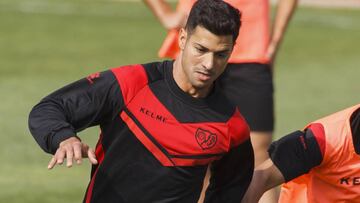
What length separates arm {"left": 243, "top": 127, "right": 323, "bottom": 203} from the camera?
6.59m

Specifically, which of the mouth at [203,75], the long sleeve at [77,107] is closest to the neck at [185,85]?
the mouth at [203,75]

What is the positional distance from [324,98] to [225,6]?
961cm

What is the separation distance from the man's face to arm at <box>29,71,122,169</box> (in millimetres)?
402

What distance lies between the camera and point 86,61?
17656 millimetres

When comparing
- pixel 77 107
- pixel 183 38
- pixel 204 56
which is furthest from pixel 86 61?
pixel 77 107

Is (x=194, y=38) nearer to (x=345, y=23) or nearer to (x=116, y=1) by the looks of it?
(x=345, y=23)

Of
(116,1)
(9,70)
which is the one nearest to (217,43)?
(9,70)

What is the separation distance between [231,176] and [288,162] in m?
0.40

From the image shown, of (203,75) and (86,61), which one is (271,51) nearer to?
(203,75)

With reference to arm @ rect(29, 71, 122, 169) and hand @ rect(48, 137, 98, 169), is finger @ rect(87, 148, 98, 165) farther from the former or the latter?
arm @ rect(29, 71, 122, 169)

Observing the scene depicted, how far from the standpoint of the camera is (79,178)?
36.3 feet

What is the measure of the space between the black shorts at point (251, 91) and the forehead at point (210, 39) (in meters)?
2.23

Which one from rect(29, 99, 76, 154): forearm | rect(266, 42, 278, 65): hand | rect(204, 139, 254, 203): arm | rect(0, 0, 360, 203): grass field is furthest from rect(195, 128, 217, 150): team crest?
rect(0, 0, 360, 203): grass field

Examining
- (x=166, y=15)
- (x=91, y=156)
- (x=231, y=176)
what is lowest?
(x=231, y=176)
